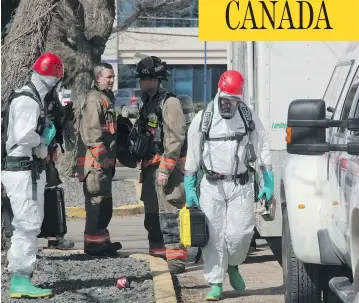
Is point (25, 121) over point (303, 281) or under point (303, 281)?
over

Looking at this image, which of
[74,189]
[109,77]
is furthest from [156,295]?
[74,189]

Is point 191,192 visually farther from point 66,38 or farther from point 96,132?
point 66,38

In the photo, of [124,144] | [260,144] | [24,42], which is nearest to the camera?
[260,144]

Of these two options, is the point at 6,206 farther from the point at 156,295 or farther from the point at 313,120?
the point at 313,120

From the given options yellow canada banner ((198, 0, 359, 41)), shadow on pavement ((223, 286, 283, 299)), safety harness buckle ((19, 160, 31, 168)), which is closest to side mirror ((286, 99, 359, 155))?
safety harness buckle ((19, 160, 31, 168))

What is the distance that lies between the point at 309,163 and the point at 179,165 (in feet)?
8.56

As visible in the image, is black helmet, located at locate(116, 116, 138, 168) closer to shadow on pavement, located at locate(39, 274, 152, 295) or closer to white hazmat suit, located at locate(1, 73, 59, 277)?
shadow on pavement, located at locate(39, 274, 152, 295)

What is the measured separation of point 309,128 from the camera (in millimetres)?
5367

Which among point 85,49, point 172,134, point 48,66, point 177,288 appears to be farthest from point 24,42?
point 85,49

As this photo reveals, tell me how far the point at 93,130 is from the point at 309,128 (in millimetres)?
4388

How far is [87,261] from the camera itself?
375 inches

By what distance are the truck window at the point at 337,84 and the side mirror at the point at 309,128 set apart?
1.60 metres

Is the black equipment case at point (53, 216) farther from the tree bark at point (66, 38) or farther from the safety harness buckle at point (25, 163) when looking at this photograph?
the safety harness buckle at point (25, 163)

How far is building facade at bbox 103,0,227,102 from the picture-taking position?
169 ft
